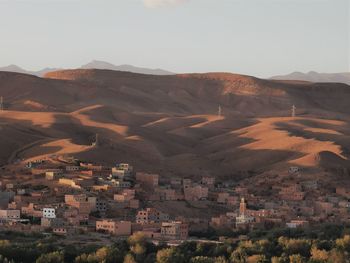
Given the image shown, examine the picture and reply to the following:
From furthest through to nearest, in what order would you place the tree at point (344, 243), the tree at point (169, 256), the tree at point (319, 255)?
the tree at point (344, 243) → the tree at point (319, 255) → the tree at point (169, 256)

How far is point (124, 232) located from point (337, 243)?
9186 millimetres

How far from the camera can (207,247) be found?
1545 inches

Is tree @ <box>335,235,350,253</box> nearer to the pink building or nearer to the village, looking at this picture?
the village

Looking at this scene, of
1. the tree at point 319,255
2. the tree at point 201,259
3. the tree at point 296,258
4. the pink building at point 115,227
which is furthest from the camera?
the pink building at point 115,227

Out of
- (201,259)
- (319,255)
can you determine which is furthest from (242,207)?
(201,259)

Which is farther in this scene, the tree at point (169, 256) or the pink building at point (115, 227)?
the pink building at point (115, 227)

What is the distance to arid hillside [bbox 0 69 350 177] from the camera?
69188 millimetres

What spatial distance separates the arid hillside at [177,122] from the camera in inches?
2724

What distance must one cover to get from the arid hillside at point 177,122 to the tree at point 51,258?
27.1 m

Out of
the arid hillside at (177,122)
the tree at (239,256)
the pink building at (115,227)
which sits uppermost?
the arid hillside at (177,122)

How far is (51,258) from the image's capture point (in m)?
35.2

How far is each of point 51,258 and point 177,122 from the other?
62713 mm

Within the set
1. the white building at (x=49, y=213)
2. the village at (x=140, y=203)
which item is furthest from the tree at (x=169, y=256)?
the white building at (x=49, y=213)

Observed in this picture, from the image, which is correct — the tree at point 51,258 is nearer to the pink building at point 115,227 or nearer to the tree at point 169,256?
the tree at point 169,256
